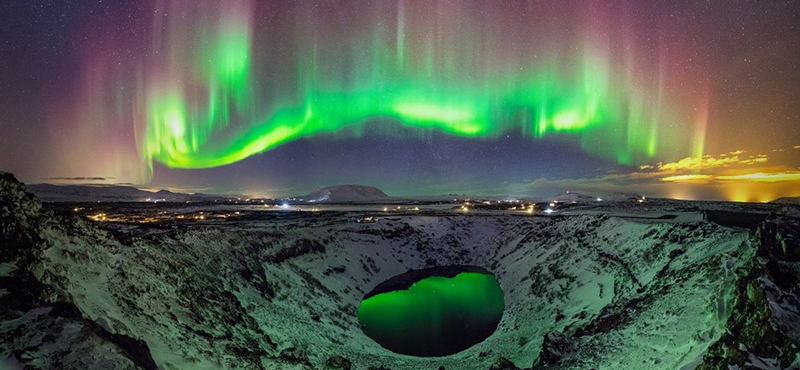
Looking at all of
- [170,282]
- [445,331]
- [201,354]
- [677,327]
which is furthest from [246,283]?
[677,327]

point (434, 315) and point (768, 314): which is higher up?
point (768, 314)

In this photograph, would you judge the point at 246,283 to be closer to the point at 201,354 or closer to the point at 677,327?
the point at 201,354

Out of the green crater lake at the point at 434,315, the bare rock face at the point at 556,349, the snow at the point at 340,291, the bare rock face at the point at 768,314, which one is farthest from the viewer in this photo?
the green crater lake at the point at 434,315

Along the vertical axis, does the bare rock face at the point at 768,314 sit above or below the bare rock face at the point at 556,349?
above

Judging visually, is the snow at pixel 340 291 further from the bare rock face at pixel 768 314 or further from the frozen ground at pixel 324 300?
the bare rock face at pixel 768 314

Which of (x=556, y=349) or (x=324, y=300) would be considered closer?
(x=556, y=349)

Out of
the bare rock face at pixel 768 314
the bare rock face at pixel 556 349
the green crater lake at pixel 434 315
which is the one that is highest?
the bare rock face at pixel 768 314

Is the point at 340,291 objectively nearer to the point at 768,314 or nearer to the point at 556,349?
the point at 556,349

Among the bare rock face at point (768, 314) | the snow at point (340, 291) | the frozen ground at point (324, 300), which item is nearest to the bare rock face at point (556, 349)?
the frozen ground at point (324, 300)

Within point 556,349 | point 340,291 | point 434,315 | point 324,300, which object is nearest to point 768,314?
point 556,349
